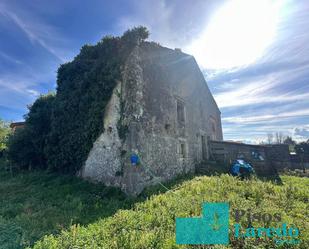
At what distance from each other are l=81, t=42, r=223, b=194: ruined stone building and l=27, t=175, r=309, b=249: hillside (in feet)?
5.85

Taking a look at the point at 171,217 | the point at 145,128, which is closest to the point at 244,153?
the point at 145,128

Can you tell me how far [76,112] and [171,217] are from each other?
7.94 metres

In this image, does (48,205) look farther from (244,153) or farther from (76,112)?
(244,153)

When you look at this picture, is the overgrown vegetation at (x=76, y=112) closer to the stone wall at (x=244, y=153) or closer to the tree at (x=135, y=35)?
the tree at (x=135, y=35)

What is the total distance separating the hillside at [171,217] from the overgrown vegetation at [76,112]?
4836mm

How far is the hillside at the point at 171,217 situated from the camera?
4.70 metres

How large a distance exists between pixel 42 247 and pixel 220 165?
43.9 ft

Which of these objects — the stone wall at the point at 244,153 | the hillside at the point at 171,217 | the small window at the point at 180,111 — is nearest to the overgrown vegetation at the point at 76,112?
the small window at the point at 180,111

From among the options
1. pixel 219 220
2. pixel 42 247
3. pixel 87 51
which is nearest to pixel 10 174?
pixel 87 51

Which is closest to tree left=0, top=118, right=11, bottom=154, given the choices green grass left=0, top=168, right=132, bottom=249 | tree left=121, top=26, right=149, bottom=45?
green grass left=0, top=168, right=132, bottom=249

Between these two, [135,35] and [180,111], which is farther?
[180,111]

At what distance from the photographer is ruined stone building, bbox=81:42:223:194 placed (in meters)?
9.26

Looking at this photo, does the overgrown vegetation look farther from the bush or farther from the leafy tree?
the leafy tree

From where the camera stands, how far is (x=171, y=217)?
5.99 meters
